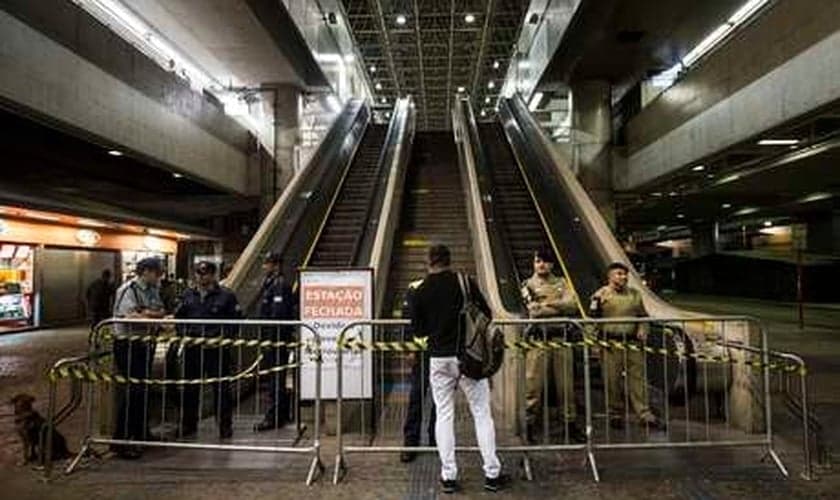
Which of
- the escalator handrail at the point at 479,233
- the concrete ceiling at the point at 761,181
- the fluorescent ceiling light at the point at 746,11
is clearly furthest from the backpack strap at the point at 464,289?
the fluorescent ceiling light at the point at 746,11

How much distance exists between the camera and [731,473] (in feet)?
16.4

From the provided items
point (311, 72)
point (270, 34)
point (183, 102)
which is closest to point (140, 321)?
point (183, 102)

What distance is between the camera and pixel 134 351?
5.70 m

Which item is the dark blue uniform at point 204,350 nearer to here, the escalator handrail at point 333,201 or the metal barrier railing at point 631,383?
Result: the metal barrier railing at point 631,383

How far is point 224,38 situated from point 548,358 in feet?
35.1

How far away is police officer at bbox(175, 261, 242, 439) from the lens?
20.0ft

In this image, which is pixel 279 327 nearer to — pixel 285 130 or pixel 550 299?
pixel 550 299

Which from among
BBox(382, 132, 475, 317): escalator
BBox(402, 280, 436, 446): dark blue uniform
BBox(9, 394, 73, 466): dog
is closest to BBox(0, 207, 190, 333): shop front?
BBox(382, 132, 475, 317): escalator

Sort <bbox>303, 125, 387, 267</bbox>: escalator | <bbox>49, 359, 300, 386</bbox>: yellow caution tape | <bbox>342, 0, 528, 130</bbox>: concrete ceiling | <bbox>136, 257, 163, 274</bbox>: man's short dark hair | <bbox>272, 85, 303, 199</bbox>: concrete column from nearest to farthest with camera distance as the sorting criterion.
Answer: <bbox>49, 359, 300, 386</bbox>: yellow caution tape → <bbox>136, 257, 163, 274</bbox>: man's short dark hair → <bbox>303, 125, 387, 267</bbox>: escalator → <bbox>272, 85, 303, 199</bbox>: concrete column → <bbox>342, 0, 528, 130</bbox>: concrete ceiling

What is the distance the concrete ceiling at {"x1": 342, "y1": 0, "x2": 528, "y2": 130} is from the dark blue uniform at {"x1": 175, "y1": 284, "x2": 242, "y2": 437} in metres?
17.3

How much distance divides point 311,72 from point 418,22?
24.1 ft

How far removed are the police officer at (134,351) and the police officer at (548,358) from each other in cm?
325

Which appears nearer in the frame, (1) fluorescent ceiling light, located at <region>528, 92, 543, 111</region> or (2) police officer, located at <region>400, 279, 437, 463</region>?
(2) police officer, located at <region>400, 279, 437, 463</region>

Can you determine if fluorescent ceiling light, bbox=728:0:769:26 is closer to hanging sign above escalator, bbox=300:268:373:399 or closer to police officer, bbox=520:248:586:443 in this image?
police officer, bbox=520:248:586:443
